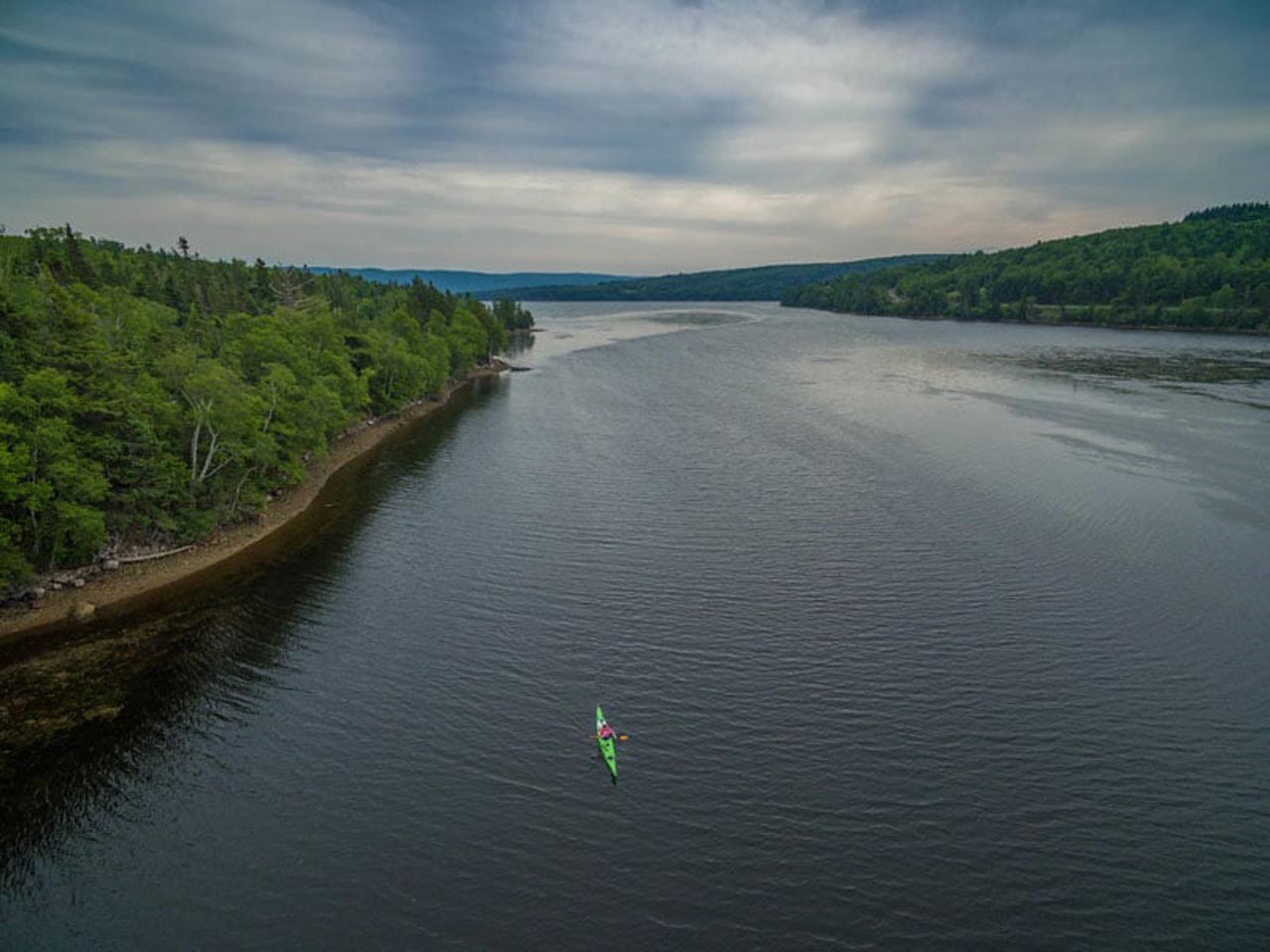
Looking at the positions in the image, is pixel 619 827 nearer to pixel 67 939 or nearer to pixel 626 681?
pixel 626 681

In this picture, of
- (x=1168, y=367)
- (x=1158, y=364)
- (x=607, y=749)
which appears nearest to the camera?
(x=607, y=749)

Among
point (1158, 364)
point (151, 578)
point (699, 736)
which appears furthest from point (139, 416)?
point (1158, 364)

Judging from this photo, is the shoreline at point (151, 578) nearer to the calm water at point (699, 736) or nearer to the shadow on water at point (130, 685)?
the shadow on water at point (130, 685)

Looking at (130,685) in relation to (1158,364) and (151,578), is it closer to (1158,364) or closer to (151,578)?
(151,578)

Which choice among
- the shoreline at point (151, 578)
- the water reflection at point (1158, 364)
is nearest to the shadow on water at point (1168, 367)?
the water reflection at point (1158, 364)

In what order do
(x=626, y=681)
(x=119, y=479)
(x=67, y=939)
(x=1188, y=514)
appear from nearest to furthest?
(x=67, y=939)
(x=626, y=681)
(x=119, y=479)
(x=1188, y=514)

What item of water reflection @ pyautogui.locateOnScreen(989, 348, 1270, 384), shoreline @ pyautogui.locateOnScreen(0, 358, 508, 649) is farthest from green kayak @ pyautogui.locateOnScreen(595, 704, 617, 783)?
water reflection @ pyautogui.locateOnScreen(989, 348, 1270, 384)

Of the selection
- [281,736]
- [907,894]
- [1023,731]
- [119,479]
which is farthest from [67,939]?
[1023,731]
